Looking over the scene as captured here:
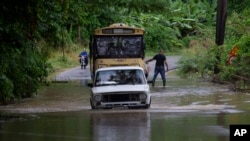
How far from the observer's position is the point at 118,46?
28.9 meters

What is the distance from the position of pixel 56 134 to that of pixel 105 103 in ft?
18.8

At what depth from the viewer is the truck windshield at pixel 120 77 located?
20.1m

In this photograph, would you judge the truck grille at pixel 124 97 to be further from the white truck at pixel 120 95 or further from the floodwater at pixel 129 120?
the floodwater at pixel 129 120

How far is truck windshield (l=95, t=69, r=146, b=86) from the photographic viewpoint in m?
20.1

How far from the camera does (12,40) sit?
19016 mm

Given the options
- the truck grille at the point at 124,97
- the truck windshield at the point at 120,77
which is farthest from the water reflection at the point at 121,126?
the truck windshield at the point at 120,77

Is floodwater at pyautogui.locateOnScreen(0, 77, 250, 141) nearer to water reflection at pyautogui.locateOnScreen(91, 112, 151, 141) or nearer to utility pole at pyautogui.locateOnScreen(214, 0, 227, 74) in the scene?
water reflection at pyautogui.locateOnScreen(91, 112, 151, 141)

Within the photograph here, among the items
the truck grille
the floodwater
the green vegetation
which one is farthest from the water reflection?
the green vegetation

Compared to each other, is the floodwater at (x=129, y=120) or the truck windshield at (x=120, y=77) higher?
the truck windshield at (x=120, y=77)

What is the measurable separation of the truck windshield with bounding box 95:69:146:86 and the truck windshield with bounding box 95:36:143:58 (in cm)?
812

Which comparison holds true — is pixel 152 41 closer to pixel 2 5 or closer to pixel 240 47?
Result: pixel 240 47

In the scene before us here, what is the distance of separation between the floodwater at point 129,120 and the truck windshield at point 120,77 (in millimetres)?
1392

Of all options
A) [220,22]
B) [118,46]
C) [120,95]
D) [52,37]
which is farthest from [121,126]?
[220,22]

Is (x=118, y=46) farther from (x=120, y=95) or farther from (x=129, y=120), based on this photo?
(x=129, y=120)
